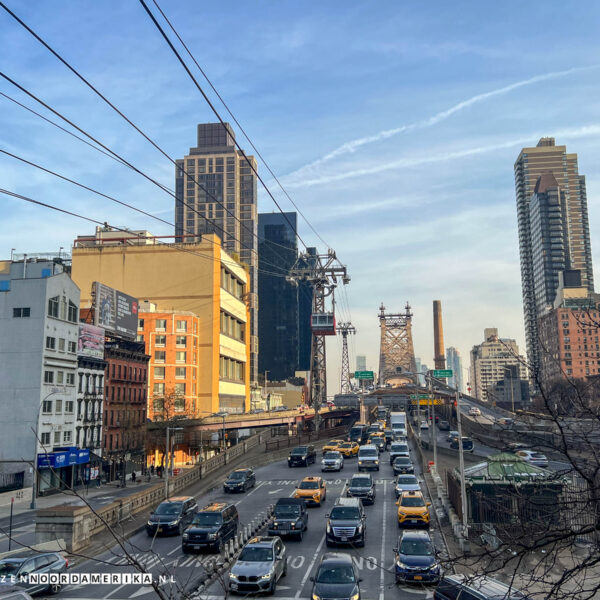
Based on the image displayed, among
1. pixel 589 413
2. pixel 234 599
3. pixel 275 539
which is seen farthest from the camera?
pixel 275 539

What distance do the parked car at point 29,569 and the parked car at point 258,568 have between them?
6.84m

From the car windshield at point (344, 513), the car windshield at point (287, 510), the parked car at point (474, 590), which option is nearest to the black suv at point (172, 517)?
the car windshield at point (287, 510)

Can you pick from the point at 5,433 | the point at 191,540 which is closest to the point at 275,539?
the point at 191,540

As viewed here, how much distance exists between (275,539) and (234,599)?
117 inches

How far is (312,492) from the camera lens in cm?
3850

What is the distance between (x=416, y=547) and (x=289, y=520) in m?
8.69

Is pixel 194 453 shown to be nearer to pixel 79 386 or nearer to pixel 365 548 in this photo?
pixel 79 386

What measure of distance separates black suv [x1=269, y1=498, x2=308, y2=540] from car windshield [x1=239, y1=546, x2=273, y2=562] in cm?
730

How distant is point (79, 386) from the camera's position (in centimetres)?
6019

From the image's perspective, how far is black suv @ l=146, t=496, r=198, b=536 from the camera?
31.4 metres

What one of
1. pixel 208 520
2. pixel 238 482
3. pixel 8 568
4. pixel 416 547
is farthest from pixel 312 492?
pixel 8 568

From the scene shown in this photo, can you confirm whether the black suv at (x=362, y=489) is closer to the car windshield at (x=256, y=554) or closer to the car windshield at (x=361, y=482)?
the car windshield at (x=361, y=482)

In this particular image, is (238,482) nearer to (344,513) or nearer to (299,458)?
(299,458)

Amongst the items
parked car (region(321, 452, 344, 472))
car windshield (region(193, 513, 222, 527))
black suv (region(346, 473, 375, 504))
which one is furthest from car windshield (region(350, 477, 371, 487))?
parked car (region(321, 452, 344, 472))
